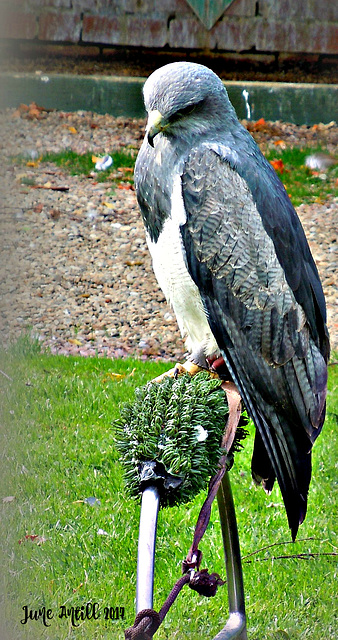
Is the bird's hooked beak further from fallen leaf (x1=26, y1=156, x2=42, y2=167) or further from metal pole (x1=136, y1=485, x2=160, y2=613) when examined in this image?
fallen leaf (x1=26, y1=156, x2=42, y2=167)

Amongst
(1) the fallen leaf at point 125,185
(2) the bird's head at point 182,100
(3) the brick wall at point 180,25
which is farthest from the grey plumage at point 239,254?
(3) the brick wall at point 180,25

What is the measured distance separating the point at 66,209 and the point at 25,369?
83.4 inches

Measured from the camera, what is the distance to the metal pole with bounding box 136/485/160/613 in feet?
4.90

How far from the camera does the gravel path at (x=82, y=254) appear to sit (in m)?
5.06

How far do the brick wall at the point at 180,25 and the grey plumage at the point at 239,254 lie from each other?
5.44 m

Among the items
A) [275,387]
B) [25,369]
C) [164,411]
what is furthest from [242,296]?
[25,369]

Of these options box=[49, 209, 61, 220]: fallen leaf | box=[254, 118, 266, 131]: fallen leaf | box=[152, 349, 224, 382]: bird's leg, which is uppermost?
box=[254, 118, 266, 131]: fallen leaf

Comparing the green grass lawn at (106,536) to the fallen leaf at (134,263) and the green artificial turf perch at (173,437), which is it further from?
the fallen leaf at (134,263)

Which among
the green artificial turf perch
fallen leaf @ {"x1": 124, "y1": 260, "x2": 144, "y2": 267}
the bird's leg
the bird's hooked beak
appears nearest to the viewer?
the green artificial turf perch

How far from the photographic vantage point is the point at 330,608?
293 cm

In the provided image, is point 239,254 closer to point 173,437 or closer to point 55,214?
point 173,437

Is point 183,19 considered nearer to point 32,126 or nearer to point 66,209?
point 32,126

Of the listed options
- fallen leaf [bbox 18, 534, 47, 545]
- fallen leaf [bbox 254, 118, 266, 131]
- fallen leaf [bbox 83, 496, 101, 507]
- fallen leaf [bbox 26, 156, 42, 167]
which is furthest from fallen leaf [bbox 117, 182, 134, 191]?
fallen leaf [bbox 18, 534, 47, 545]

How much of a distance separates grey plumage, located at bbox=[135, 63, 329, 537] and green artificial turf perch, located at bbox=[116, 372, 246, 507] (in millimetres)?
231
